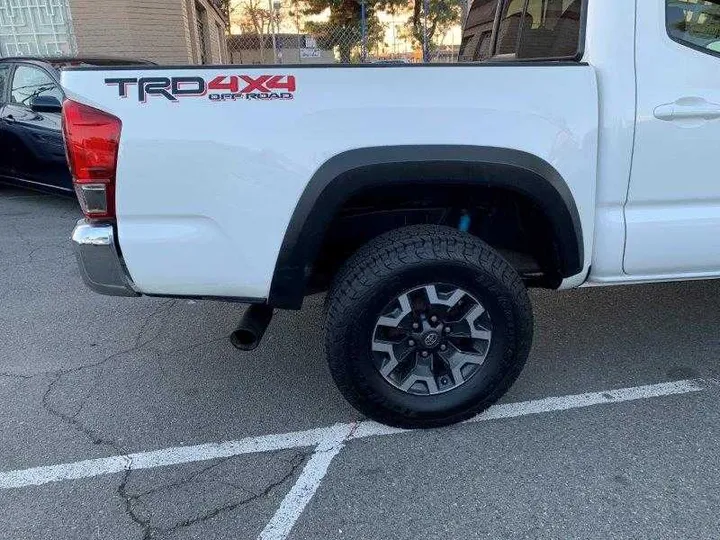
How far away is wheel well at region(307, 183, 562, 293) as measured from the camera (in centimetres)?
250

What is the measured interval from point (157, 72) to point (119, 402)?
1682 mm

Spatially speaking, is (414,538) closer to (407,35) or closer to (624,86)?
(624,86)

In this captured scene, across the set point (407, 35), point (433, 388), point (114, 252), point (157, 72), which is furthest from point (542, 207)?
point (407, 35)

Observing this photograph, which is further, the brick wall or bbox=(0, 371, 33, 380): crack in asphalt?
the brick wall

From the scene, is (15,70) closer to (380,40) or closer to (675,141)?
(380,40)

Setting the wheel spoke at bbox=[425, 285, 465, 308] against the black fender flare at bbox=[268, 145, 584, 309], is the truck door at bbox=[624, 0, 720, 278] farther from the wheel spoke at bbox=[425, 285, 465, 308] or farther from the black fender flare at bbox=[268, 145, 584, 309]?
the wheel spoke at bbox=[425, 285, 465, 308]

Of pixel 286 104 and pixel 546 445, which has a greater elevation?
pixel 286 104

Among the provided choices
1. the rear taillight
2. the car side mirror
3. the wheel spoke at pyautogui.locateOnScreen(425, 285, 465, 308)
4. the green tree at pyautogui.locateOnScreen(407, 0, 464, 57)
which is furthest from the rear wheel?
the green tree at pyautogui.locateOnScreen(407, 0, 464, 57)

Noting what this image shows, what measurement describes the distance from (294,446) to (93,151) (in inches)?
58.7

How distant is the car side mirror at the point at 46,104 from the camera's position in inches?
225

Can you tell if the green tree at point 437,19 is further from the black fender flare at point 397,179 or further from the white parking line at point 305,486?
the white parking line at point 305,486

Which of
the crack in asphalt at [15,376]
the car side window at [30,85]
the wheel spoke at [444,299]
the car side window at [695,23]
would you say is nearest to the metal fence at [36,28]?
the car side window at [30,85]

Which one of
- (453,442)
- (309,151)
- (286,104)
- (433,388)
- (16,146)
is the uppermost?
(286,104)

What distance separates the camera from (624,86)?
2320mm
